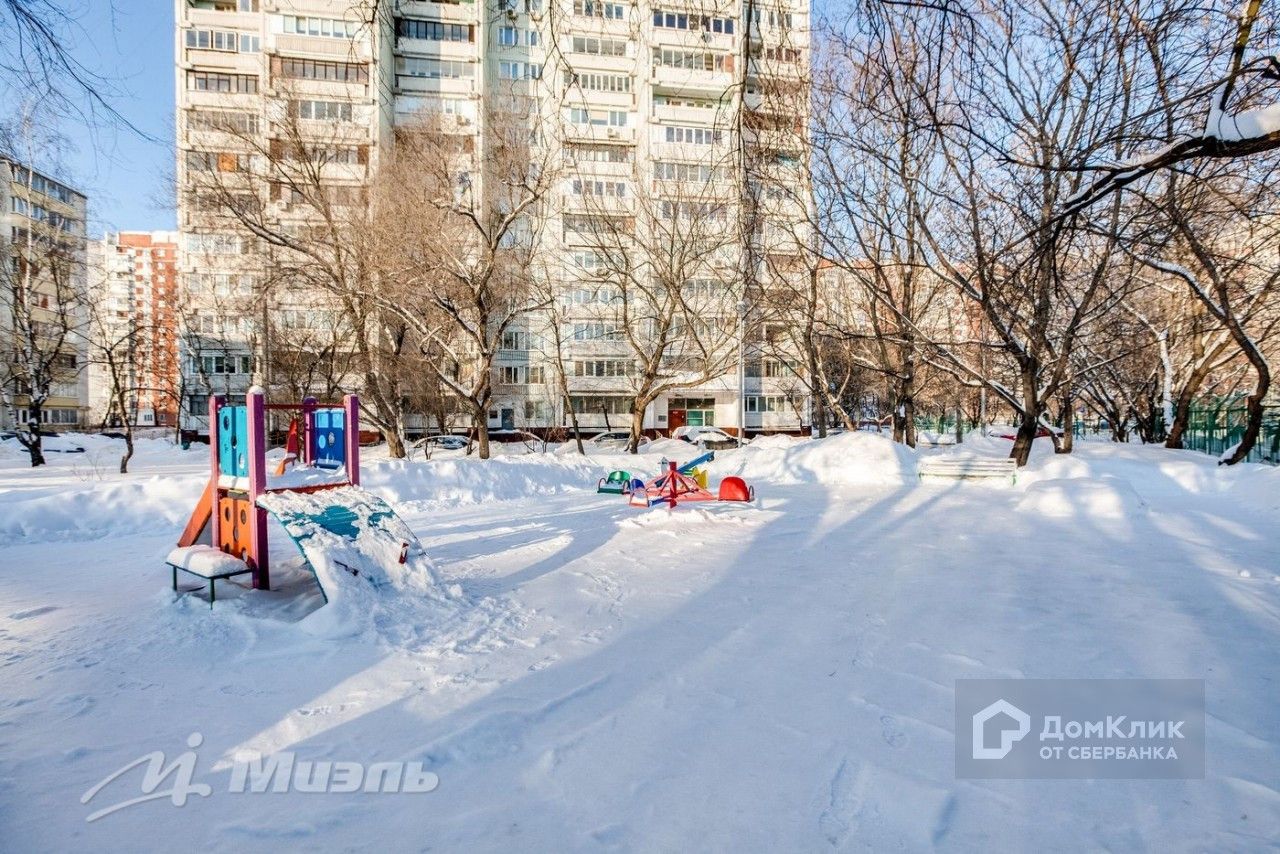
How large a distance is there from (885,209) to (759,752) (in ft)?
58.5

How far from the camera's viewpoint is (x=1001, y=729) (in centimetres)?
328

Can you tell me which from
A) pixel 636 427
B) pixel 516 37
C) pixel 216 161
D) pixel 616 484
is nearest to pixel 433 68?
pixel 216 161

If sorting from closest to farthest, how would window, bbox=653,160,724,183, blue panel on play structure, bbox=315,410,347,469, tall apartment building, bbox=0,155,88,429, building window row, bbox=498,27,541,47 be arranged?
building window row, bbox=498,27,541,47 → blue panel on play structure, bbox=315,410,347,469 → tall apartment building, bbox=0,155,88,429 → window, bbox=653,160,724,183

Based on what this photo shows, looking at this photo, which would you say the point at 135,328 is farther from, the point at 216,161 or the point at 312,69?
the point at 312,69

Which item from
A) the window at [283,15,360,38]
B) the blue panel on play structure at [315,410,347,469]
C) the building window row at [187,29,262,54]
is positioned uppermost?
the window at [283,15,360,38]

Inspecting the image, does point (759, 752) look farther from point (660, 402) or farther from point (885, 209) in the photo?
point (660, 402)

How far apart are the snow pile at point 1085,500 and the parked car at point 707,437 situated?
76.5 ft

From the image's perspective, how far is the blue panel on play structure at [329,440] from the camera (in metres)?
7.59

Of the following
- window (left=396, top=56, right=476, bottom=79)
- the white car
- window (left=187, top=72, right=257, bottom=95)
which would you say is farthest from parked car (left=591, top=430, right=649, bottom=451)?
window (left=187, top=72, right=257, bottom=95)

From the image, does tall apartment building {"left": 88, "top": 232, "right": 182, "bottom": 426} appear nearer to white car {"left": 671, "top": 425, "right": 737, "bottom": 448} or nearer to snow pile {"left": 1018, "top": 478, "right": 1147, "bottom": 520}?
snow pile {"left": 1018, "top": 478, "right": 1147, "bottom": 520}

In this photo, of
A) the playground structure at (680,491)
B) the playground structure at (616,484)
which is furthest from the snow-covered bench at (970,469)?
the playground structure at (616,484)

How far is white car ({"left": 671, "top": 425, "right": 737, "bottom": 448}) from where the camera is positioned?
35.1 metres

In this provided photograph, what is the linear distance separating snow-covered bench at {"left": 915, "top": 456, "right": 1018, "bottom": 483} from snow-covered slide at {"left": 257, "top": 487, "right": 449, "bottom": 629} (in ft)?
39.7

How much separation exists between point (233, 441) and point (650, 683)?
4837 millimetres
